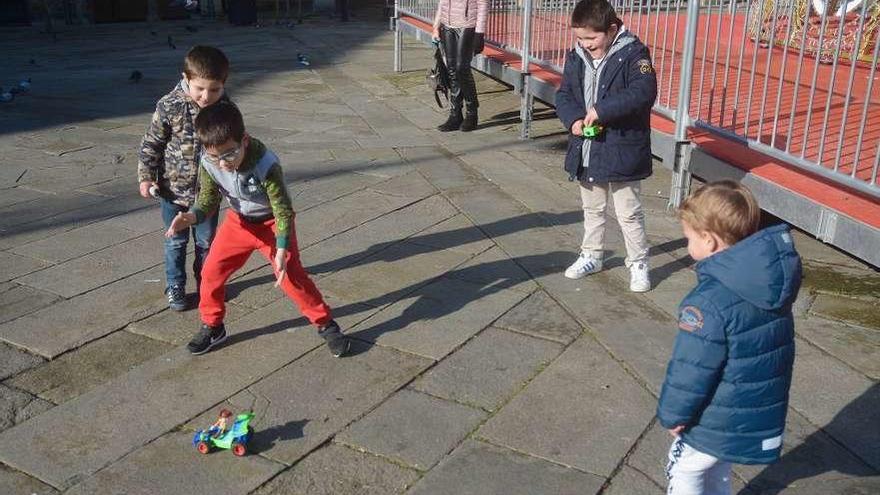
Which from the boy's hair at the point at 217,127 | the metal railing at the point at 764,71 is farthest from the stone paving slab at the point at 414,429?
the metal railing at the point at 764,71

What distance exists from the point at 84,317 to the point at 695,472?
3151 millimetres

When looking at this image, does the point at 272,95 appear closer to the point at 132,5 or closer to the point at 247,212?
the point at 247,212

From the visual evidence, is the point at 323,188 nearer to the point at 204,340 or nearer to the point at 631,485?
the point at 204,340

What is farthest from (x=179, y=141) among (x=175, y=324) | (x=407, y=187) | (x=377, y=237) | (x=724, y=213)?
(x=724, y=213)

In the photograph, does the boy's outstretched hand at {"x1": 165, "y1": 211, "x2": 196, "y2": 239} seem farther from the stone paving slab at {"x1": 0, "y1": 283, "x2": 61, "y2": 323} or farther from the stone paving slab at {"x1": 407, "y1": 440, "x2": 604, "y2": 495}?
the stone paving slab at {"x1": 407, "y1": 440, "x2": 604, "y2": 495}

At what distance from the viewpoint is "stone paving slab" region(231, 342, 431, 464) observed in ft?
10.7

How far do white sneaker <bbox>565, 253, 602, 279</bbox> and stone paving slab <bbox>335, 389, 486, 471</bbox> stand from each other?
1.50 metres

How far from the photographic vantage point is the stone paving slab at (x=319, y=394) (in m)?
3.25

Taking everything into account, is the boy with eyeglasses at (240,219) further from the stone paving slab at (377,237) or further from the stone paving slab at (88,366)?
the stone paving slab at (377,237)

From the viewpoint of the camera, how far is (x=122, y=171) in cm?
721

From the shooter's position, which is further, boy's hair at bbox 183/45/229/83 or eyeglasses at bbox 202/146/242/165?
boy's hair at bbox 183/45/229/83

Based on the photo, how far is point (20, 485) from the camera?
9.85 feet

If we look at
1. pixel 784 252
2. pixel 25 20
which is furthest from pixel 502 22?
pixel 25 20

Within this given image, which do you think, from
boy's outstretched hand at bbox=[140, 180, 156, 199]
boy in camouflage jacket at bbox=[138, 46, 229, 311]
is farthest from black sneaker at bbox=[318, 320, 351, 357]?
boy's outstretched hand at bbox=[140, 180, 156, 199]
